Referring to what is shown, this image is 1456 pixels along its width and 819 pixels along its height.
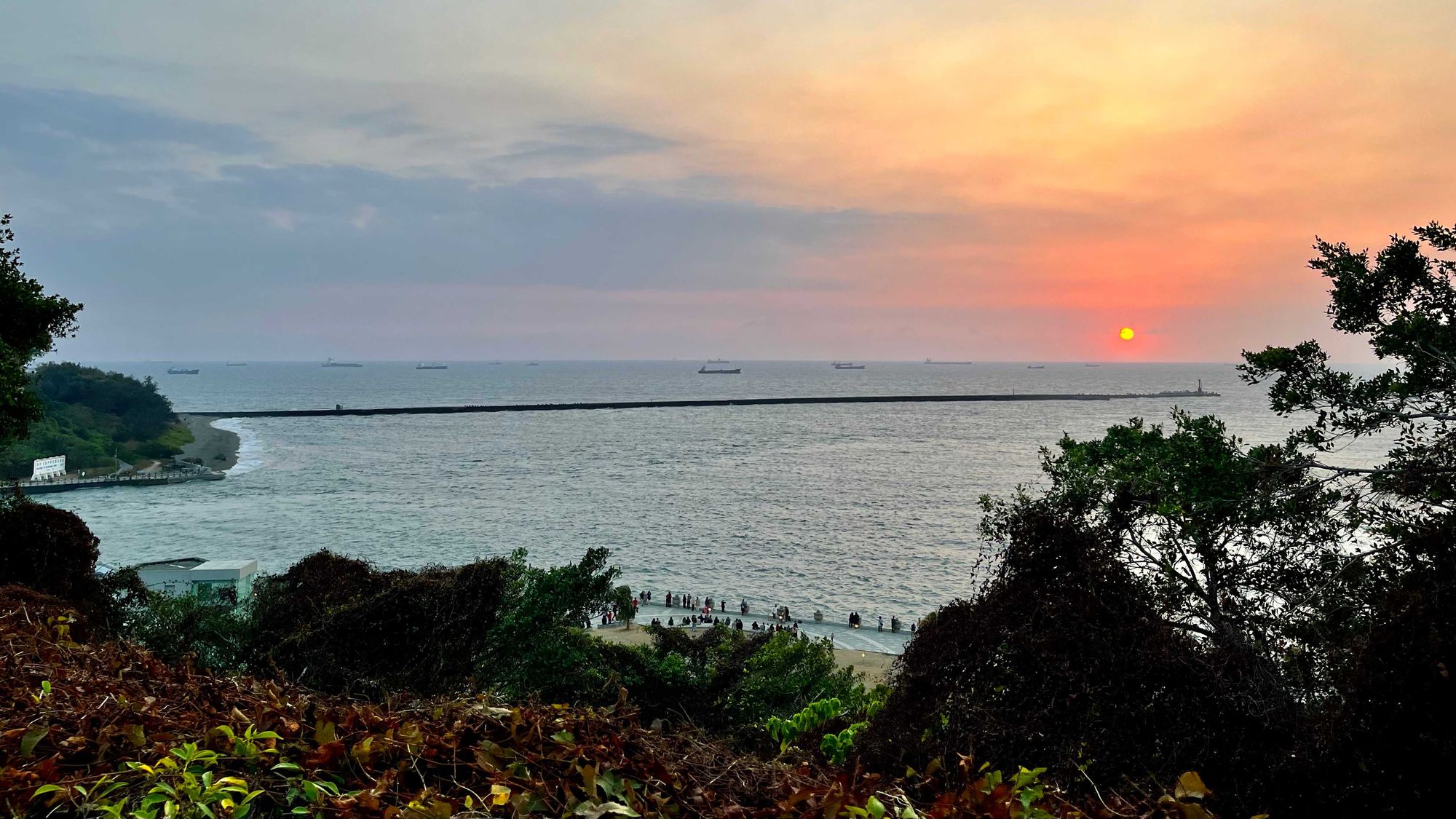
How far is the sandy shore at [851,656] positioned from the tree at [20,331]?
16.0 meters

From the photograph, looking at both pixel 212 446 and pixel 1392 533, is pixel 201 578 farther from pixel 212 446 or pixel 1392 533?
pixel 212 446

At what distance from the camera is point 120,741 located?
10.8 ft

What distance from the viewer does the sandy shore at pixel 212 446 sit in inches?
3359

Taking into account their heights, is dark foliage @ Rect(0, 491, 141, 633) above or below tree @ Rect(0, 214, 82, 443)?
below

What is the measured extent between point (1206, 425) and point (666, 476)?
65.5 meters

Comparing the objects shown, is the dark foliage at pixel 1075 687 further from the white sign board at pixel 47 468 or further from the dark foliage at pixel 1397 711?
the white sign board at pixel 47 468

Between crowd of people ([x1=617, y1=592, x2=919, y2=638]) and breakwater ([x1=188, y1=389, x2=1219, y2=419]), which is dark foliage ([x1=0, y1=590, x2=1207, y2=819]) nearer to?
crowd of people ([x1=617, y1=592, x2=919, y2=638])

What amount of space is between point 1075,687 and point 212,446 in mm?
109678

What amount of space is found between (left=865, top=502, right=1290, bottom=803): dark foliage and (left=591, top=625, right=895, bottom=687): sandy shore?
1807 cm

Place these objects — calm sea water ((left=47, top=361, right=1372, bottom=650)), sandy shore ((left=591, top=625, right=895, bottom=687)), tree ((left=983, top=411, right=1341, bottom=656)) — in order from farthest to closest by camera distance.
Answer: calm sea water ((left=47, top=361, right=1372, bottom=650)), sandy shore ((left=591, top=625, right=895, bottom=687)), tree ((left=983, top=411, right=1341, bottom=656))

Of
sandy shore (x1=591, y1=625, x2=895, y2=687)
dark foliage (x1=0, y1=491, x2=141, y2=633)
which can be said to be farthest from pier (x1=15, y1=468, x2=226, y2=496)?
dark foliage (x1=0, y1=491, x2=141, y2=633)

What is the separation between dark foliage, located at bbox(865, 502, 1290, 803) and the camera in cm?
739

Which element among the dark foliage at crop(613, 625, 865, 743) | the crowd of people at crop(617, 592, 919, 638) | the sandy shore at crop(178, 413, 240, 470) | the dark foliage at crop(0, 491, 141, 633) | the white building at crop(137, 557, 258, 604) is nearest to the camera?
the dark foliage at crop(0, 491, 141, 633)

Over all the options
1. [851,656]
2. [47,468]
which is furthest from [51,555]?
[47,468]
